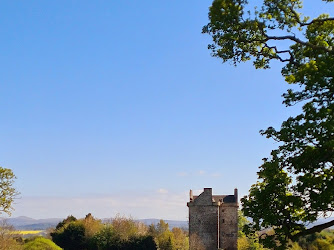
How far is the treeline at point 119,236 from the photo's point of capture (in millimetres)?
41375

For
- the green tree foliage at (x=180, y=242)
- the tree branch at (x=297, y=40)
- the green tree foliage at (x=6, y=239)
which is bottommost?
the green tree foliage at (x=180, y=242)

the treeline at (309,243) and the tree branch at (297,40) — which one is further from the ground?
the tree branch at (297,40)

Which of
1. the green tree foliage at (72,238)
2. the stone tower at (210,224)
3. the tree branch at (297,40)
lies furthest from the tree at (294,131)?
the green tree foliage at (72,238)

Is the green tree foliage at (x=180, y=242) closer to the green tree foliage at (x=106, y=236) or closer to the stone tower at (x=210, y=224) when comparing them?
the stone tower at (x=210, y=224)

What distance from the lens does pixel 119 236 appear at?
42.4m

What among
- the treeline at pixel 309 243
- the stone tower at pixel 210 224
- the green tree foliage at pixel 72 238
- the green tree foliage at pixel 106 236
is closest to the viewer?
the treeline at pixel 309 243

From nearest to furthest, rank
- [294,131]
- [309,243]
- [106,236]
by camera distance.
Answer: [294,131]
[309,243]
[106,236]

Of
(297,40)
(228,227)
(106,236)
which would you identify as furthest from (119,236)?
(297,40)

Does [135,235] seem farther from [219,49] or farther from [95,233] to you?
[219,49]

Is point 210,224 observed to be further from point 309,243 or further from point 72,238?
point 72,238

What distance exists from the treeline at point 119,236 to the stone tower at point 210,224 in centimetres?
211

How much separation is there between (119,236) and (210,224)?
396 inches

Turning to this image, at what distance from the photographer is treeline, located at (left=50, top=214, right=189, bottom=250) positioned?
41.4 metres

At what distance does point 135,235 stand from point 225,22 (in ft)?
114
